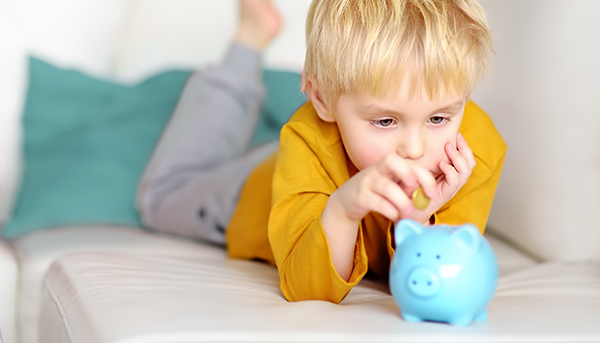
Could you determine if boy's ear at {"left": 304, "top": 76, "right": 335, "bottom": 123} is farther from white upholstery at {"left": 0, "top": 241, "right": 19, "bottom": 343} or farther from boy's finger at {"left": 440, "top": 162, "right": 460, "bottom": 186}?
white upholstery at {"left": 0, "top": 241, "right": 19, "bottom": 343}

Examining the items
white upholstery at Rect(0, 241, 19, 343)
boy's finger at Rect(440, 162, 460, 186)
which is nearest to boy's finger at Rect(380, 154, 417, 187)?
boy's finger at Rect(440, 162, 460, 186)

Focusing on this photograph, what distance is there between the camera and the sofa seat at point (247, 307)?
2.15ft

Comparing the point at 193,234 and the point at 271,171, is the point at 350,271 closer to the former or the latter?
the point at 271,171

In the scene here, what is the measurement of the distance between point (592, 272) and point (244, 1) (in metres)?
1.05

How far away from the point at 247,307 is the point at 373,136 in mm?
274

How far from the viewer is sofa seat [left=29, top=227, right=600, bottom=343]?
2.15 feet

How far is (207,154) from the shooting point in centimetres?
149

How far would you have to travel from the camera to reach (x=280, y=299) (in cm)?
89

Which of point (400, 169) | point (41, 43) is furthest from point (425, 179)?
point (41, 43)

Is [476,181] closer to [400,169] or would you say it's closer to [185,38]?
[400,169]

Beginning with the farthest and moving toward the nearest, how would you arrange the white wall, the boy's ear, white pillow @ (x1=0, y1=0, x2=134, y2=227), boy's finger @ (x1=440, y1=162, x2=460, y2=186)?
the white wall → white pillow @ (x1=0, y1=0, x2=134, y2=227) → the boy's ear → boy's finger @ (x1=440, y1=162, x2=460, y2=186)

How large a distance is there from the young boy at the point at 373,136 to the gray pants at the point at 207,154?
365mm

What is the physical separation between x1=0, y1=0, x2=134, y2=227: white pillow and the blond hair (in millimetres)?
1014

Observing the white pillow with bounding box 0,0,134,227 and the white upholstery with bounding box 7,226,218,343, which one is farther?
the white pillow with bounding box 0,0,134,227
